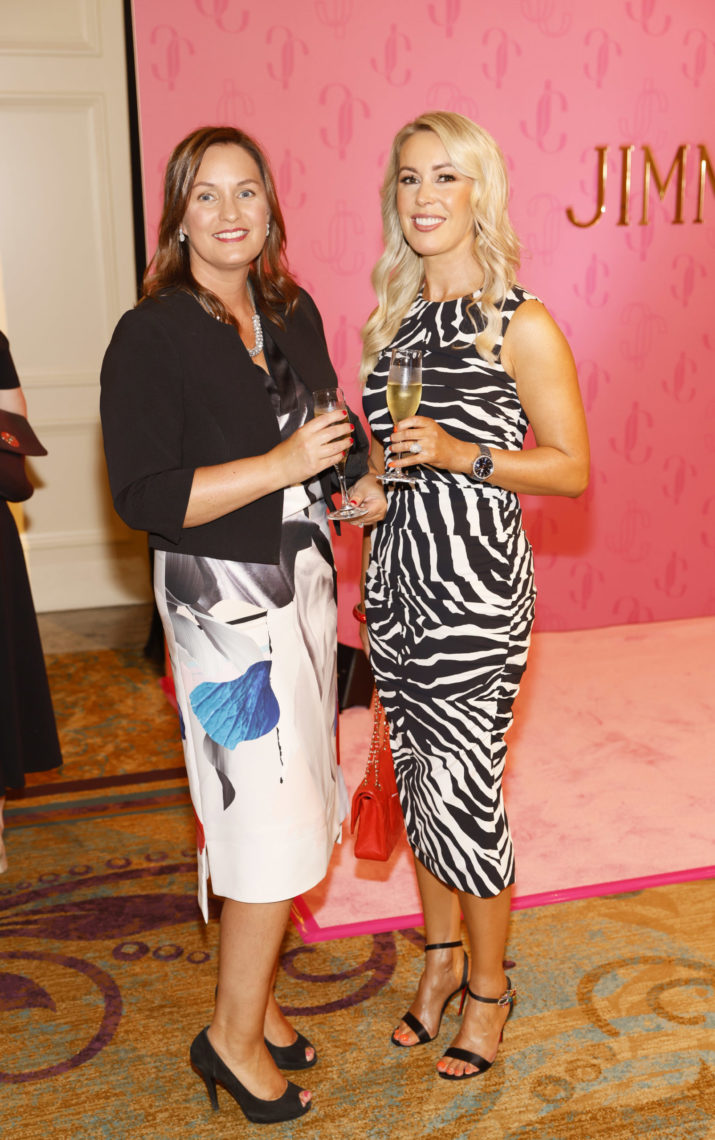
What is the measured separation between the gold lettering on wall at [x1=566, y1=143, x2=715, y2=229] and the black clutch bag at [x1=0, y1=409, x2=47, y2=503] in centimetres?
292

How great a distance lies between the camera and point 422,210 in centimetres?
220

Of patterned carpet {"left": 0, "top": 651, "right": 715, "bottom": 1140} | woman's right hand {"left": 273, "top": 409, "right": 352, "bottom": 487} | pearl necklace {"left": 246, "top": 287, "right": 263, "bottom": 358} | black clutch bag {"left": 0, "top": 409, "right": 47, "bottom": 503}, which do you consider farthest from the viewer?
black clutch bag {"left": 0, "top": 409, "right": 47, "bottom": 503}

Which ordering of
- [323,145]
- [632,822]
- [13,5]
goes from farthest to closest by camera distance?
1. [13,5]
2. [323,145]
3. [632,822]

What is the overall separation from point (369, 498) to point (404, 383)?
305mm

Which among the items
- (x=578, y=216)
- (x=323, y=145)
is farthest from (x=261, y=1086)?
(x=578, y=216)

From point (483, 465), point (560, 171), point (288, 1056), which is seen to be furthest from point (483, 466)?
point (560, 171)

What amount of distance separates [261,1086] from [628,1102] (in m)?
0.74

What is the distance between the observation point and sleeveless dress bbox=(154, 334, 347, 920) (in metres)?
1.96

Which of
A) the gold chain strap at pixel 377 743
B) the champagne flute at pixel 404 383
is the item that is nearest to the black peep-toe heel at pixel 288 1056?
the gold chain strap at pixel 377 743

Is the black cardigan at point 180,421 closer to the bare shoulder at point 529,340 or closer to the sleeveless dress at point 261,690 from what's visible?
the sleeveless dress at point 261,690

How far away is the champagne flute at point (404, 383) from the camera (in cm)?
198

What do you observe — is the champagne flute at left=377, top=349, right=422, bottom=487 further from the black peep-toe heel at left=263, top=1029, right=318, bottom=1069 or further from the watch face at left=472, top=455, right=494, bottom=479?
the black peep-toe heel at left=263, top=1029, right=318, bottom=1069

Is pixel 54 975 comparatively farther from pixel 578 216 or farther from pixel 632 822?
pixel 578 216

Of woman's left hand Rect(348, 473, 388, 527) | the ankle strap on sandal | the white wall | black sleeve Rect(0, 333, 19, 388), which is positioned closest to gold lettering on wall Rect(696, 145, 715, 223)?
the white wall
